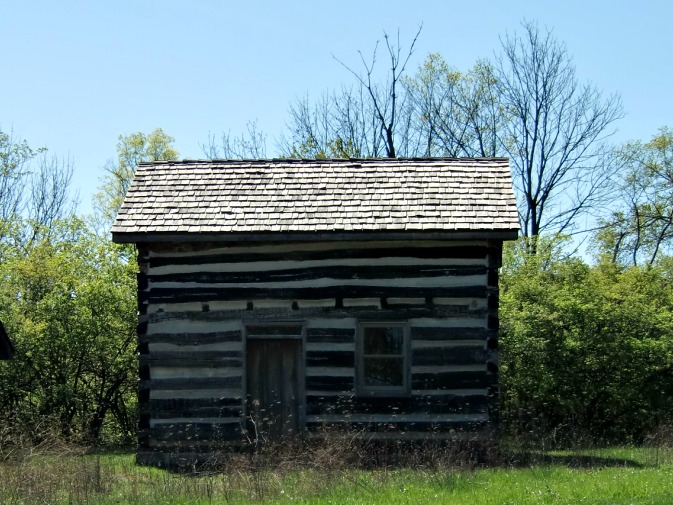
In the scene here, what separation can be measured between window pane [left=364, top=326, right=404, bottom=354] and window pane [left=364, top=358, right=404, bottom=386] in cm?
14

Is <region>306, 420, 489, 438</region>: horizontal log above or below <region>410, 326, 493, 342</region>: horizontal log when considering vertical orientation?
below

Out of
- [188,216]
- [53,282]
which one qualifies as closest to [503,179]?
[188,216]

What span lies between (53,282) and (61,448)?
869 centimetres

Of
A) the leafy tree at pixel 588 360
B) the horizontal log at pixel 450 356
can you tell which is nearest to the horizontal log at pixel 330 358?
the horizontal log at pixel 450 356

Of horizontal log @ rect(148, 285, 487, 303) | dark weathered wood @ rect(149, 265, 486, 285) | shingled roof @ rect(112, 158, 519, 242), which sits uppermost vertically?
shingled roof @ rect(112, 158, 519, 242)

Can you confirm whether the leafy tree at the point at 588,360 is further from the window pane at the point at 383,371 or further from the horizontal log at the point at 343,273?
the horizontal log at the point at 343,273

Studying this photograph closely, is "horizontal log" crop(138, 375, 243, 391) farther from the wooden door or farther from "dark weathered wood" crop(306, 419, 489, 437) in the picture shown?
"dark weathered wood" crop(306, 419, 489, 437)

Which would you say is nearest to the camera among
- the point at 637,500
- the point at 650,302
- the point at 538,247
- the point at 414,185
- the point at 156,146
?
the point at 637,500

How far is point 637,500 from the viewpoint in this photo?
412 inches

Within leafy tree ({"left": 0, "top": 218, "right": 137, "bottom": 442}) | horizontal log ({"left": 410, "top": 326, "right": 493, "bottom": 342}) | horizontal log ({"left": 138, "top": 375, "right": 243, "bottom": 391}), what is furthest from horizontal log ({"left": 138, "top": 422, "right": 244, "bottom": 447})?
leafy tree ({"left": 0, "top": 218, "right": 137, "bottom": 442})

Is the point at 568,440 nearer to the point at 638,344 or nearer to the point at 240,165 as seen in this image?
the point at 638,344

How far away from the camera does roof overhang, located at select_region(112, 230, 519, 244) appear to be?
14.6 m

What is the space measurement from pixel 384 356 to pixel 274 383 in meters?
1.77

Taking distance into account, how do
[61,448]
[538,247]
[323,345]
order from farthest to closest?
[538,247]
[323,345]
[61,448]
